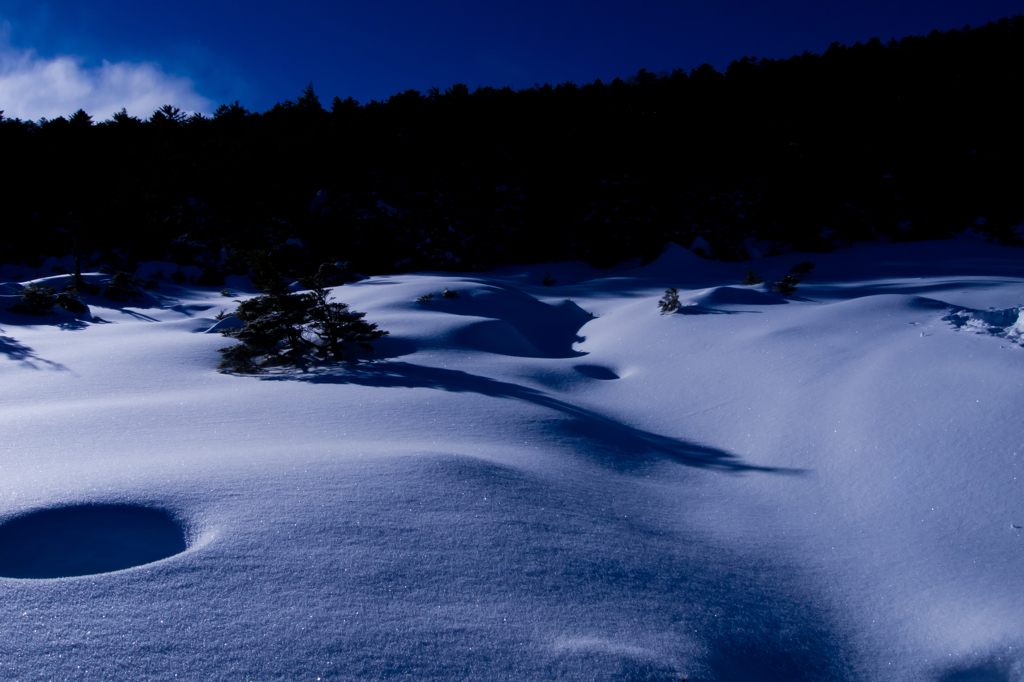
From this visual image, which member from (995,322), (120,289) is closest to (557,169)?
(120,289)

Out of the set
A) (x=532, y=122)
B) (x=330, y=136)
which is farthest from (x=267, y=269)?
(x=532, y=122)

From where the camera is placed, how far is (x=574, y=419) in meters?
4.25

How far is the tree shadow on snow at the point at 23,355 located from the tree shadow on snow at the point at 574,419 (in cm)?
230

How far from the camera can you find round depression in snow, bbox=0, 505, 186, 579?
185 cm

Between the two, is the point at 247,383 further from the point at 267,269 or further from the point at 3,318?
the point at 3,318

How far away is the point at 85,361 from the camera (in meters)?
5.42

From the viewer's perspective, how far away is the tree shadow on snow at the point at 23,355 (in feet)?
17.1

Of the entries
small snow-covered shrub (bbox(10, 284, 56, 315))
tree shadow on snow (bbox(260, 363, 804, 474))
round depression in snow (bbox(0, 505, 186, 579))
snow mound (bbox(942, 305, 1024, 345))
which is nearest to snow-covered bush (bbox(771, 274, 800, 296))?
snow mound (bbox(942, 305, 1024, 345))

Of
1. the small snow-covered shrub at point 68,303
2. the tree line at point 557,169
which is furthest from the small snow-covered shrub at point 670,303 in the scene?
the tree line at point 557,169

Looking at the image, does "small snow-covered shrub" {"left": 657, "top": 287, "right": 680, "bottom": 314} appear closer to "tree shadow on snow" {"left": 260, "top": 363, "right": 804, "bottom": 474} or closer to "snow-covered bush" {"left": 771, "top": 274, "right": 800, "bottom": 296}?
"snow-covered bush" {"left": 771, "top": 274, "right": 800, "bottom": 296}

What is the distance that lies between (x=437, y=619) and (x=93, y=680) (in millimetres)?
946

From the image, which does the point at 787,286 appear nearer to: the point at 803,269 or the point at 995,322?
the point at 995,322

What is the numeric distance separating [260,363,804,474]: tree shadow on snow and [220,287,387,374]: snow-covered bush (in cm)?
54

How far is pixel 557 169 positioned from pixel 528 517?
81.0 ft
